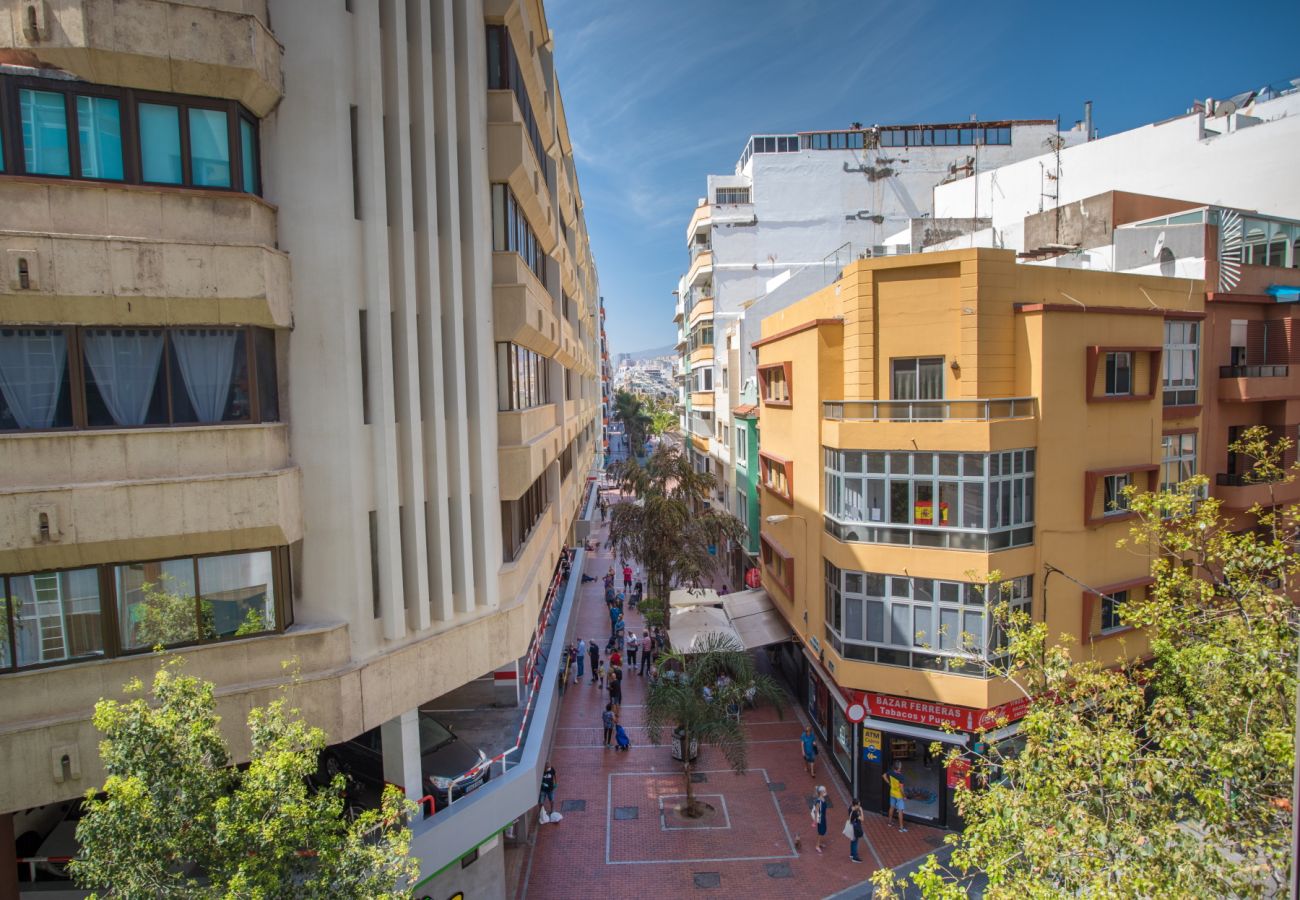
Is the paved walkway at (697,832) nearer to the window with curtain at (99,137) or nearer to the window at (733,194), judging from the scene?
the window with curtain at (99,137)

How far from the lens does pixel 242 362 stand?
402 inches

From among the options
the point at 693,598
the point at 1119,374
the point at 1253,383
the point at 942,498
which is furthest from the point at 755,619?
the point at 1253,383

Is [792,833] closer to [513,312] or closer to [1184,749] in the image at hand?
[1184,749]

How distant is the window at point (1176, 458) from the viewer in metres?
20.4

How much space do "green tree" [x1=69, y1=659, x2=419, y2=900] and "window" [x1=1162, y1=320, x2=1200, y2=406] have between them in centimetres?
2185

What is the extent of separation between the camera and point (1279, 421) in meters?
22.7

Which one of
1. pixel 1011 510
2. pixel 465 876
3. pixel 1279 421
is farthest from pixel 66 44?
pixel 1279 421

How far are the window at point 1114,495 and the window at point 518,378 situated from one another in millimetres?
14768

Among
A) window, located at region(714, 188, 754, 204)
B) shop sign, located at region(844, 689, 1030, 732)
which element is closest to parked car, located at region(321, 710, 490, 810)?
shop sign, located at region(844, 689, 1030, 732)

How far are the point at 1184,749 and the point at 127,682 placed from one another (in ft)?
44.8

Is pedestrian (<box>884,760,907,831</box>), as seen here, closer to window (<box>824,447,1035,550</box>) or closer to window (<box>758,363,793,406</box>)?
window (<box>824,447,1035,550</box>)

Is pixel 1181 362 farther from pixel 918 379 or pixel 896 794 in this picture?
pixel 896 794

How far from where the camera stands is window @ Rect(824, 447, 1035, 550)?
1681 centimetres

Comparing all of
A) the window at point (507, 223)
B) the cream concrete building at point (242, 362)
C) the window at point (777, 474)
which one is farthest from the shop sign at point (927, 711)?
the window at point (507, 223)
